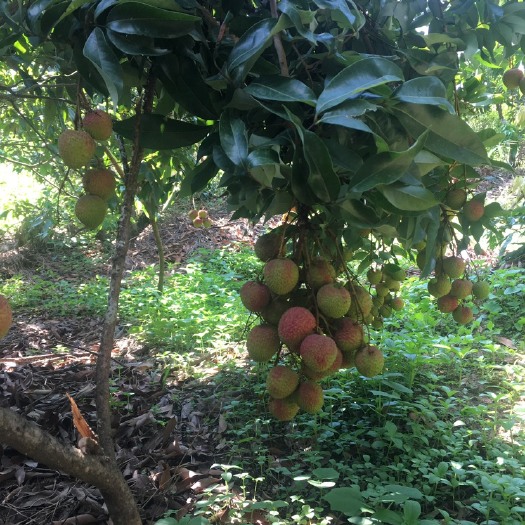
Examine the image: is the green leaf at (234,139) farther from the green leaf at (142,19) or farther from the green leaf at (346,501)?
the green leaf at (346,501)

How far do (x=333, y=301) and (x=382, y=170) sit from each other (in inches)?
11.8

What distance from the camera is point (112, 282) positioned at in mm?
1193

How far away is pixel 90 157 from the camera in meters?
0.95

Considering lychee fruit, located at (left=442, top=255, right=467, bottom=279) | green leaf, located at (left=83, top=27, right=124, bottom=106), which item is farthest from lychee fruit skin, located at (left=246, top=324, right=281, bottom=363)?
lychee fruit, located at (left=442, top=255, right=467, bottom=279)

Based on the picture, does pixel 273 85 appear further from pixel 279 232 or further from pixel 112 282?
pixel 112 282

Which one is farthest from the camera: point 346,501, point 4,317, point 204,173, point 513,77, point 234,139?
point 513,77

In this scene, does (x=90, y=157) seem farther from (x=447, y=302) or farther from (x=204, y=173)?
(x=447, y=302)

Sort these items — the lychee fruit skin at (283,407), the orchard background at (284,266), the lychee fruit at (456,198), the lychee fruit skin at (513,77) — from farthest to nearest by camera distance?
the lychee fruit skin at (513,77)
the lychee fruit at (456,198)
the lychee fruit skin at (283,407)
the orchard background at (284,266)

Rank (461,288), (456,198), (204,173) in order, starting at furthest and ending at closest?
(461,288)
(456,198)
(204,173)

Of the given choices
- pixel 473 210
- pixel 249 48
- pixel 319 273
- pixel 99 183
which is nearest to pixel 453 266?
pixel 473 210

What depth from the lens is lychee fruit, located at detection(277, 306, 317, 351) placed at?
0.94 meters

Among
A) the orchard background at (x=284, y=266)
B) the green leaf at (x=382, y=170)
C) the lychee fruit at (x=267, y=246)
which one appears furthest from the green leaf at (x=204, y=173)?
the green leaf at (x=382, y=170)

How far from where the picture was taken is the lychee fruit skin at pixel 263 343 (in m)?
1.02

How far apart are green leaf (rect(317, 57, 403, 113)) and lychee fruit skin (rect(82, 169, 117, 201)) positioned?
0.47 m
